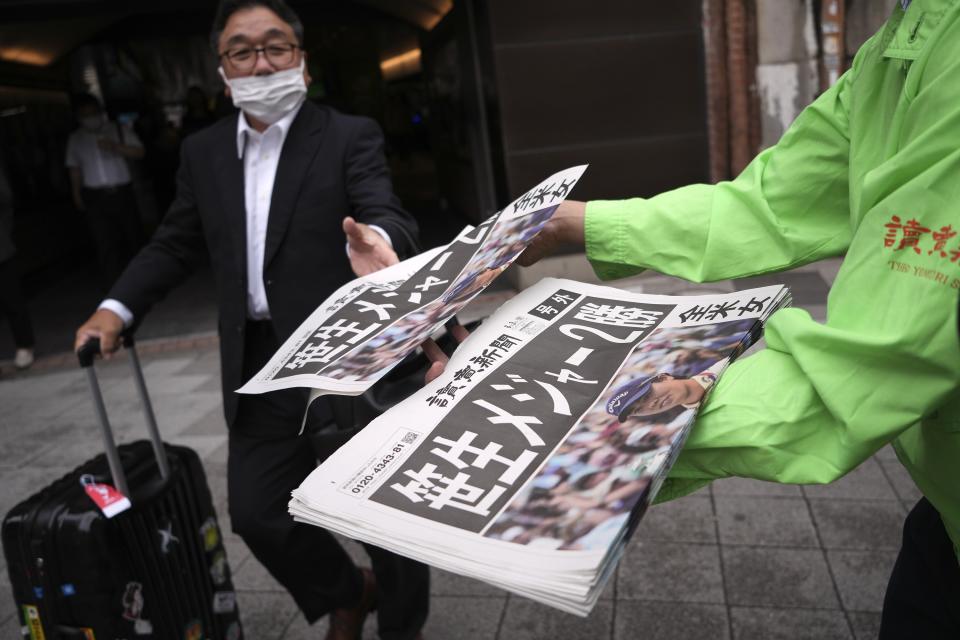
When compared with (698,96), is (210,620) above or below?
below

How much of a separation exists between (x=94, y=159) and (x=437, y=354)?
7741 millimetres

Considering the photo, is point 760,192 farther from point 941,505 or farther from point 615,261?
point 941,505

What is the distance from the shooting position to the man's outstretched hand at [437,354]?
1227 mm

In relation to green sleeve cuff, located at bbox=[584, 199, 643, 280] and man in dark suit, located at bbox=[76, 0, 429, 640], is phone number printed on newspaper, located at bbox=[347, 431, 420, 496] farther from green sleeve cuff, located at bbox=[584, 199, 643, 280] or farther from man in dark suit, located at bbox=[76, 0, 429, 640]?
man in dark suit, located at bbox=[76, 0, 429, 640]

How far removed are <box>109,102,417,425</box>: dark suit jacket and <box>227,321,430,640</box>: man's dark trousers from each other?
83 millimetres

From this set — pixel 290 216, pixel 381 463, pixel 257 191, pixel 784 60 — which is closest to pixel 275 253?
pixel 290 216

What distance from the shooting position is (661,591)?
2.87 m

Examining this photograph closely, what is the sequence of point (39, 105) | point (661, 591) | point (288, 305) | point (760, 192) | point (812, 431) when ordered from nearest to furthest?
point (812, 431) < point (760, 192) < point (288, 305) < point (661, 591) < point (39, 105)

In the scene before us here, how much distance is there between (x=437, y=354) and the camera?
129 cm

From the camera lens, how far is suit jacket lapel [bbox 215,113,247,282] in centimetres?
242

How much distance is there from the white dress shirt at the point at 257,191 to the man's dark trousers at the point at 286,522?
0.36ft

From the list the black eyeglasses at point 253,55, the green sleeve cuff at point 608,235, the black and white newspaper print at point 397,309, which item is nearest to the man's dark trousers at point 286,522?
the black eyeglasses at point 253,55

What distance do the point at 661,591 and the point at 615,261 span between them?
1815 millimetres

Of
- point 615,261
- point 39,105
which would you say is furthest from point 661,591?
point 39,105
